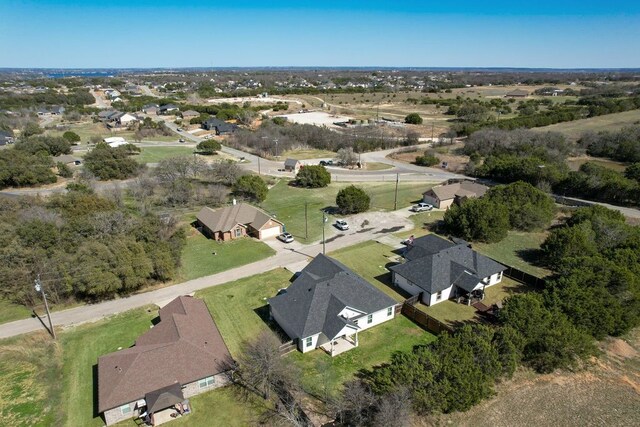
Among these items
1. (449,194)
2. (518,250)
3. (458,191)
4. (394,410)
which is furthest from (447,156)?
(394,410)

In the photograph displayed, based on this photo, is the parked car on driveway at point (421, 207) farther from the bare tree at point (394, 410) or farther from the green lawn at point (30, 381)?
the green lawn at point (30, 381)

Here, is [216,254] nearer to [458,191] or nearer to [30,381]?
[30,381]

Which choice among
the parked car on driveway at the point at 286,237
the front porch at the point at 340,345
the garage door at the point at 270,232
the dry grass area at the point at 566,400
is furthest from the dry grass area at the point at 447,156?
the front porch at the point at 340,345

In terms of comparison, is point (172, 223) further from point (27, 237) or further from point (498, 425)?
point (498, 425)

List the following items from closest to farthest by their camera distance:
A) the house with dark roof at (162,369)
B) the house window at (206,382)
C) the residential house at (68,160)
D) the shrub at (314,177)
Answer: the house with dark roof at (162,369) < the house window at (206,382) < the shrub at (314,177) < the residential house at (68,160)

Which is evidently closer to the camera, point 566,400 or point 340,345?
point 566,400

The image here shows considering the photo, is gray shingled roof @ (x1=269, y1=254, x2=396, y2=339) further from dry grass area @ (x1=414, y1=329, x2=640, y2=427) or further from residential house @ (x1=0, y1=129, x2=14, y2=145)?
residential house @ (x1=0, y1=129, x2=14, y2=145)
